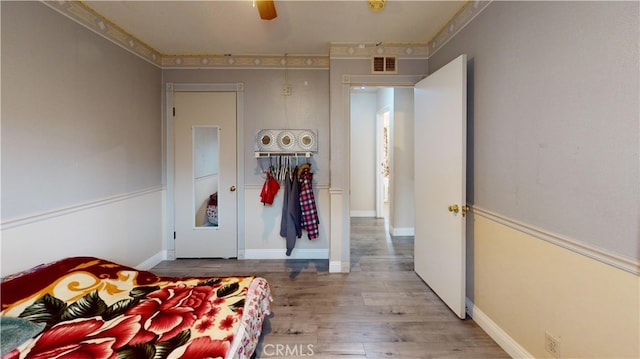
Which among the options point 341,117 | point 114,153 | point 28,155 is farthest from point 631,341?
point 114,153

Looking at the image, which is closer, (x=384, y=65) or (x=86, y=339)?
(x=86, y=339)

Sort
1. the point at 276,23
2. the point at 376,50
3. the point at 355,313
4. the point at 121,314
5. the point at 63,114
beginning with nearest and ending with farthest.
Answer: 1. the point at 121,314
2. the point at 63,114
3. the point at 355,313
4. the point at 276,23
5. the point at 376,50

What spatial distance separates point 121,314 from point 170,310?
0.25 m

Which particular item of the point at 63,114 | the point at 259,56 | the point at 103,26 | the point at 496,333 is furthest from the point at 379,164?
the point at 63,114

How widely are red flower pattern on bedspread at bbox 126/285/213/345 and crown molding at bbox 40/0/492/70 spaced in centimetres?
217

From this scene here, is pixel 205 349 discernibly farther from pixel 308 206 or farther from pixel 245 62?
pixel 245 62

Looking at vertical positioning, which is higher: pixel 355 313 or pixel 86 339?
pixel 86 339

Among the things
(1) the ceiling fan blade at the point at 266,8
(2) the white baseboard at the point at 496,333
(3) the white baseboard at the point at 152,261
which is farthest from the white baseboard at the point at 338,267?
(1) the ceiling fan blade at the point at 266,8

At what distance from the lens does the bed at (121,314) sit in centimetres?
119

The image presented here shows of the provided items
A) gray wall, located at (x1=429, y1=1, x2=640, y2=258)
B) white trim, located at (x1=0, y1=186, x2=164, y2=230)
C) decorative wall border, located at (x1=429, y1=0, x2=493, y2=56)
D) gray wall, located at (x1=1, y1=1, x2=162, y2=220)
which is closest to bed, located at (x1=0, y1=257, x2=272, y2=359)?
white trim, located at (x1=0, y1=186, x2=164, y2=230)

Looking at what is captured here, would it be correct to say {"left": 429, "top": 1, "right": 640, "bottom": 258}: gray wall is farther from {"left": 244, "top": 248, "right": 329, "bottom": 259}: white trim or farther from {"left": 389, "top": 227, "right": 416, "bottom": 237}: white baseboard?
{"left": 389, "top": 227, "right": 416, "bottom": 237}: white baseboard

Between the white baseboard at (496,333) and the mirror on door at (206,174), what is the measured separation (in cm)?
282

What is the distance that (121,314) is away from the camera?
145 cm

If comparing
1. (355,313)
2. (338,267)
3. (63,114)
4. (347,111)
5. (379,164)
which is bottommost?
(355,313)
